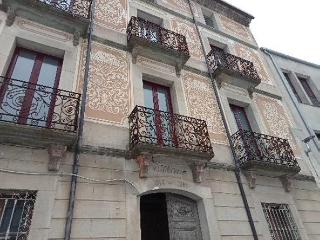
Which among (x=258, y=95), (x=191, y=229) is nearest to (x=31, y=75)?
(x=191, y=229)

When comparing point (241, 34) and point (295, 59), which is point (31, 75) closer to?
point (241, 34)

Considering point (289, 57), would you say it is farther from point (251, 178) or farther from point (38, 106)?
point (38, 106)

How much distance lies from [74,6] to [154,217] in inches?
272

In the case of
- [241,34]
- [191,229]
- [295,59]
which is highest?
[241,34]

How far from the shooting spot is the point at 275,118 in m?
10.1

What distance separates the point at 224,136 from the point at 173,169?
245 centimetres


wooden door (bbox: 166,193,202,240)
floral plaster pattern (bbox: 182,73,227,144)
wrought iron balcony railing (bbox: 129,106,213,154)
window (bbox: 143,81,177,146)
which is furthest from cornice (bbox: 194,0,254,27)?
wooden door (bbox: 166,193,202,240)

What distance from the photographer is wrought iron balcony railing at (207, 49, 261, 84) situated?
31.2 feet

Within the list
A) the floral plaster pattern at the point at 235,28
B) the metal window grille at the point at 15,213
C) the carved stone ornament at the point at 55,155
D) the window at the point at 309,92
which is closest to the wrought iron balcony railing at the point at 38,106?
the carved stone ornament at the point at 55,155

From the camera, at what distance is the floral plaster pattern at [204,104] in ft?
26.4

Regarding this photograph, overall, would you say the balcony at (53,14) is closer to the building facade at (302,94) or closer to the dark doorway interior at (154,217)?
the dark doorway interior at (154,217)

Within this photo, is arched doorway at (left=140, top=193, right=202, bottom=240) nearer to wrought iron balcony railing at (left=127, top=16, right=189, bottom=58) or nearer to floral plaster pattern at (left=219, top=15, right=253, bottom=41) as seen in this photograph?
wrought iron balcony railing at (left=127, top=16, right=189, bottom=58)

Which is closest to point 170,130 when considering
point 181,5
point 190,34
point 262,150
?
point 262,150

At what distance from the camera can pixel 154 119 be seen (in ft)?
23.0
